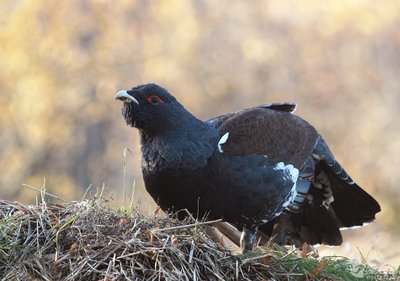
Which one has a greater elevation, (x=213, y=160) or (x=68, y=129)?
(x=213, y=160)

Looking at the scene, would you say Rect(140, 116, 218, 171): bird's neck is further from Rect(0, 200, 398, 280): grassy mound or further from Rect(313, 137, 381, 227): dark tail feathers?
Rect(313, 137, 381, 227): dark tail feathers

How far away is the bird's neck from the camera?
21.8 feet

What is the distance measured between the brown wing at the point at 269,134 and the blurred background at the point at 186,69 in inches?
561

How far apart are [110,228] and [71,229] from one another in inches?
8.7

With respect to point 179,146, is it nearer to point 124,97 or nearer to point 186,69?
point 124,97

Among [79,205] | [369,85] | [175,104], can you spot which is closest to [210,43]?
[369,85]

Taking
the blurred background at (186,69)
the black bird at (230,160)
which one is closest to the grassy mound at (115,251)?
the black bird at (230,160)

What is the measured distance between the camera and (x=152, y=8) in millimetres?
24703

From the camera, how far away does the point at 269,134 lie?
7.30 m

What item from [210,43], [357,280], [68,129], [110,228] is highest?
[110,228]

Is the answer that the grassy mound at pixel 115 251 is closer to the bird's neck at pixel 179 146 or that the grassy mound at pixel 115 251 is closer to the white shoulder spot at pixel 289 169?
the bird's neck at pixel 179 146

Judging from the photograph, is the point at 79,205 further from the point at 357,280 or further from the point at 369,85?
the point at 369,85

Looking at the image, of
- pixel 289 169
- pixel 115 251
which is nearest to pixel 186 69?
pixel 289 169

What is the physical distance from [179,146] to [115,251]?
1.94 meters
